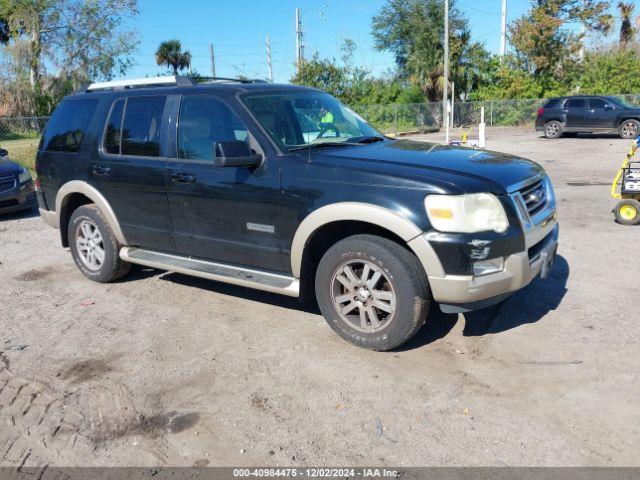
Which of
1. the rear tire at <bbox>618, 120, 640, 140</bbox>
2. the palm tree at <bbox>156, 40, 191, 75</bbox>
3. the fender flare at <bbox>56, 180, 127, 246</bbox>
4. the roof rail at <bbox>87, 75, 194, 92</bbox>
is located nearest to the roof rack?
the roof rail at <bbox>87, 75, 194, 92</bbox>

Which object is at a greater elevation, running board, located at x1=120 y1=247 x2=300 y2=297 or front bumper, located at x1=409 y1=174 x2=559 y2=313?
front bumper, located at x1=409 y1=174 x2=559 y2=313

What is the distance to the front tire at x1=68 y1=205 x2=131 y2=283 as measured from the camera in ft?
19.0

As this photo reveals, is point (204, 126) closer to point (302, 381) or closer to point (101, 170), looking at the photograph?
point (101, 170)

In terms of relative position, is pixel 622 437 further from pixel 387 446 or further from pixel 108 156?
pixel 108 156

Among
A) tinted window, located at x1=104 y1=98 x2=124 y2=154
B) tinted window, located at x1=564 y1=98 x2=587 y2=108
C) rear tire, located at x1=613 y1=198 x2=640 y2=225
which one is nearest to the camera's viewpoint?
tinted window, located at x1=104 y1=98 x2=124 y2=154

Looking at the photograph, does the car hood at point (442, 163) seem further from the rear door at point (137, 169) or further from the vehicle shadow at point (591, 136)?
the vehicle shadow at point (591, 136)

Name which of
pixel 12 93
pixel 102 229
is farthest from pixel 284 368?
pixel 12 93

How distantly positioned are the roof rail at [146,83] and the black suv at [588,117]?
21.6 metres

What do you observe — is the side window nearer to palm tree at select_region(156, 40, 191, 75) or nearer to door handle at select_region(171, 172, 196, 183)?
door handle at select_region(171, 172, 196, 183)

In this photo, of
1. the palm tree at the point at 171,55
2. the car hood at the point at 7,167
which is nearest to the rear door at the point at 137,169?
the car hood at the point at 7,167

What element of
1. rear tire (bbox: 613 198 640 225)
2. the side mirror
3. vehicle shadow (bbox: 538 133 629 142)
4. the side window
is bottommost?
rear tire (bbox: 613 198 640 225)

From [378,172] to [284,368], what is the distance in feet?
5.01

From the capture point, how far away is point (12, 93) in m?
35.7

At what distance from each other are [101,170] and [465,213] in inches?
144
